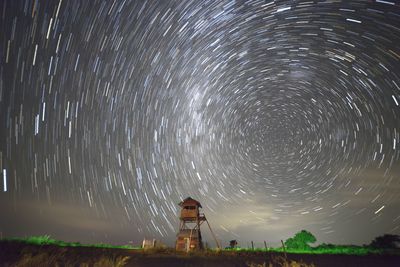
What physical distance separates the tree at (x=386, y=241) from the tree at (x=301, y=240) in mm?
6644

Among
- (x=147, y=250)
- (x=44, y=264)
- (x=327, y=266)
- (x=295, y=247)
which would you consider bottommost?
(x=44, y=264)

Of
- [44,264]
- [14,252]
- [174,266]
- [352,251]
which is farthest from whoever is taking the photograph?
[352,251]

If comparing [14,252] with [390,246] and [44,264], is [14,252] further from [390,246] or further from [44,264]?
[390,246]

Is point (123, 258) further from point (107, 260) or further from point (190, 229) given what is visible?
point (190, 229)

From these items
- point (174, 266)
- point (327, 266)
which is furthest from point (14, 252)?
point (327, 266)

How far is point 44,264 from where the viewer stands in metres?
7.38

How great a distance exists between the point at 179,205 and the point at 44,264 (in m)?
27.8

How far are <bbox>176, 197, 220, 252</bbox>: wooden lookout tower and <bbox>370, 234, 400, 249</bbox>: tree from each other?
742 inches

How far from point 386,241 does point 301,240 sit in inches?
368

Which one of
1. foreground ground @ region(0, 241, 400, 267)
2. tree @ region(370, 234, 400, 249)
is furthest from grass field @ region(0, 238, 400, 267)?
tree @ region(370, 234, 400, 249)

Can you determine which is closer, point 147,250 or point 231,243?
point 147,250

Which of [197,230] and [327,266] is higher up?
[197,230]

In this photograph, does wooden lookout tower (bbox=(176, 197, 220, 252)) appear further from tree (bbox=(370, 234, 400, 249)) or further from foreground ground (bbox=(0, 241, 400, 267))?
tree (bbox=(370, 234, 400, 249))

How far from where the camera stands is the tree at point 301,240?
112ft
